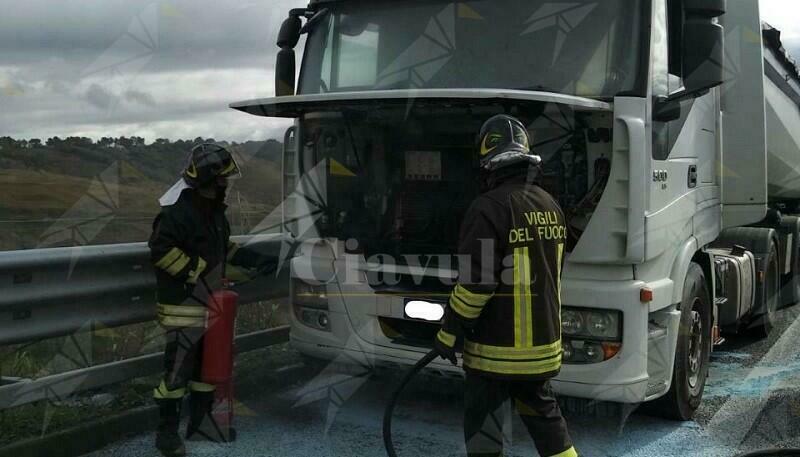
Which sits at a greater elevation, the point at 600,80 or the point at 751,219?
the point at 600,80

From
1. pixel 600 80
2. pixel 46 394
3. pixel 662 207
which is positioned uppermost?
pixel 600 80

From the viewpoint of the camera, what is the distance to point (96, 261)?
454cm

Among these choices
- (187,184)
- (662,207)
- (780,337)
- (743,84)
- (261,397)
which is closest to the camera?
(187,184)

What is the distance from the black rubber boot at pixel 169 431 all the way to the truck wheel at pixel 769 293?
224 inches

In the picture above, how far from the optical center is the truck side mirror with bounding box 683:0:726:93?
4215 mm

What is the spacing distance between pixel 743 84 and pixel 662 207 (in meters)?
2.31

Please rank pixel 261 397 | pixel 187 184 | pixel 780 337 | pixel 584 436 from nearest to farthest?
pixel 187 184
pixel 584 436
pixel 261 397
pixel 780 337

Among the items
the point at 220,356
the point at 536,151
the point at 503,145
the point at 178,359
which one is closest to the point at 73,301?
the point at 178,359

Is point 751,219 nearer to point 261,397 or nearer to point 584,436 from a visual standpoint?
point 584,436

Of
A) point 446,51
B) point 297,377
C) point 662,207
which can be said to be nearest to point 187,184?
point 446,51

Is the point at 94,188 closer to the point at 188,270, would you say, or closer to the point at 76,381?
the point at 76,381

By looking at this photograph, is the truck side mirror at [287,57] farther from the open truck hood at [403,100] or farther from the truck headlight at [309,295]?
the truck headlight at [309,295]

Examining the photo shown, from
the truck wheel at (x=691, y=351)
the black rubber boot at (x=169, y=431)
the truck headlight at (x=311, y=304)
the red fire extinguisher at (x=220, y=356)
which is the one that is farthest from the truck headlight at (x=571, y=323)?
the black rubber boot at (x=169, y=431)

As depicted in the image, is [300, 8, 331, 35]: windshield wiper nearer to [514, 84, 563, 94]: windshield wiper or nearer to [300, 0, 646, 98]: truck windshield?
[300, 0, 646, 98]: truck windshield
